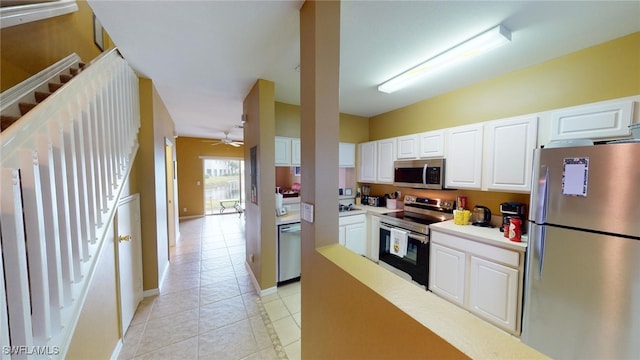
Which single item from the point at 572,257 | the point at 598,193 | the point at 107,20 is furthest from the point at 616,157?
the point at 107,20

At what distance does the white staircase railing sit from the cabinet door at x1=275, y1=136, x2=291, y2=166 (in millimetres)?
1781

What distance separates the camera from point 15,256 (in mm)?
809

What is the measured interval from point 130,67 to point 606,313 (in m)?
4.31

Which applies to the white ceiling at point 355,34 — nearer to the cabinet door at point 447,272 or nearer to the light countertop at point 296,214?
the light countertop at point 296,214

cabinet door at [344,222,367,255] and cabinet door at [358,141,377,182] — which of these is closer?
cabinet door at [344,222,367,255]

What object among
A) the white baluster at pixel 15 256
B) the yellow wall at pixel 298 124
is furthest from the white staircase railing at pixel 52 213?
the yellow wall at pixel 298 124

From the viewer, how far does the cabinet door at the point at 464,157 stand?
2.30 m

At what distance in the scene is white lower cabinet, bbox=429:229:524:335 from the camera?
179 cm

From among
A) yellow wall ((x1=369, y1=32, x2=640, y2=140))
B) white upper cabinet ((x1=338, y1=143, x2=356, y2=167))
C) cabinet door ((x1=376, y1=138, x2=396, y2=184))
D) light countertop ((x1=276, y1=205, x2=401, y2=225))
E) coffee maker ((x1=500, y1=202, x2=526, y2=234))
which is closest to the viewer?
yellow wall ((x1=369, y1=32, x2=640, y2=140))

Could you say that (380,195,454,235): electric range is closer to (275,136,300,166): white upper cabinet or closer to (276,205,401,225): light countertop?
(276,205,401,225): light countertop

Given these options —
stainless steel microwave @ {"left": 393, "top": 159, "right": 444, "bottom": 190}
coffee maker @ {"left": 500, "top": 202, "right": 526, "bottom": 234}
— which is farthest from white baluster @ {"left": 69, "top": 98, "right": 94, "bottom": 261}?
coffee maker @ {"left": 500, "top": 202, "right": 526, "bottom": 234}

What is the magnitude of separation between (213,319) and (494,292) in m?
2.78

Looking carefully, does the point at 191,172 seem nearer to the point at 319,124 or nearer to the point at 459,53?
the point at 319,124

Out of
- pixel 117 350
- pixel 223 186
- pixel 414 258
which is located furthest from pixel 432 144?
pixel 223 186
